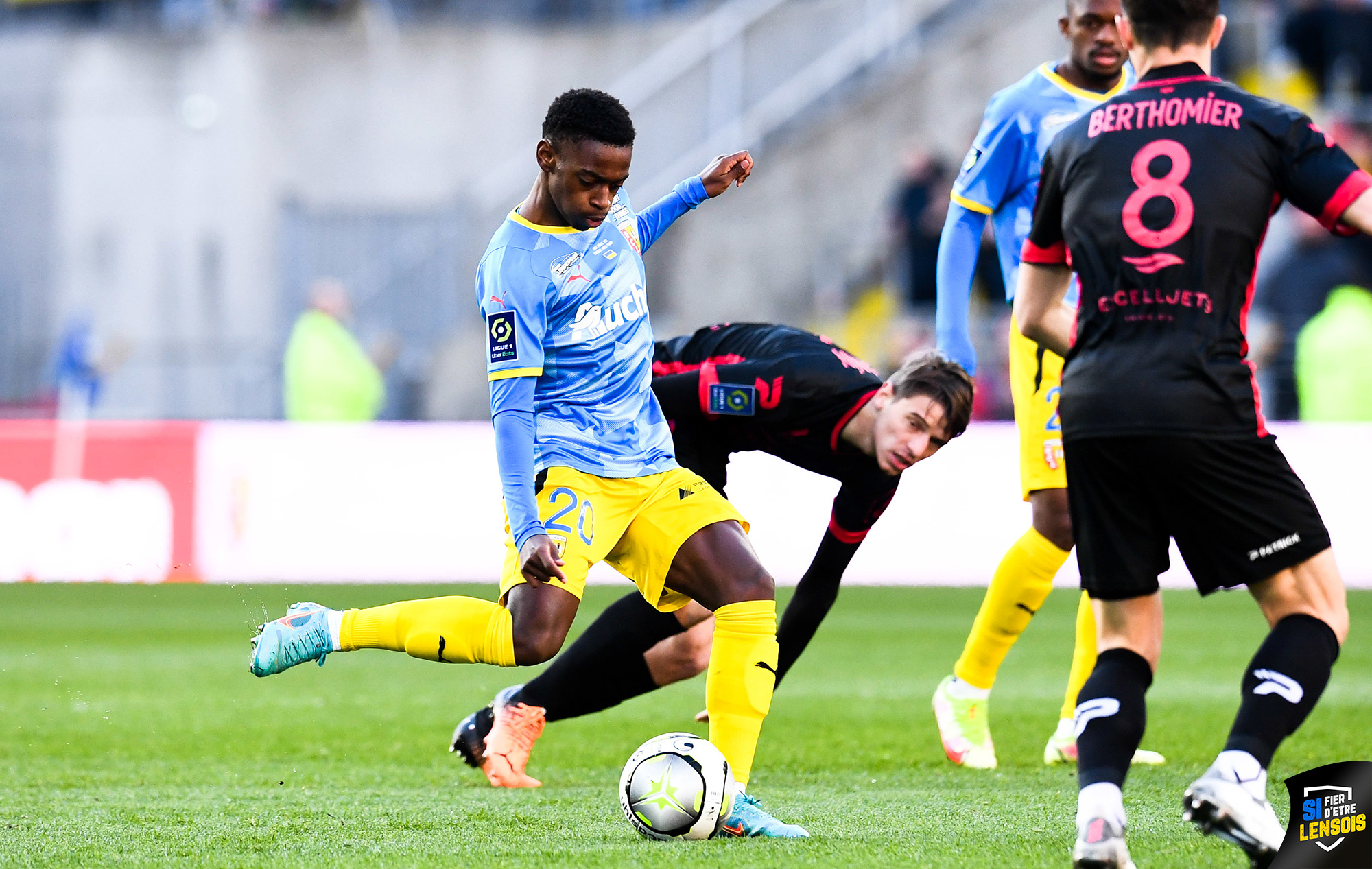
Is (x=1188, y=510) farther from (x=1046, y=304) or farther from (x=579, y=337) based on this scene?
(x=579, y=337)

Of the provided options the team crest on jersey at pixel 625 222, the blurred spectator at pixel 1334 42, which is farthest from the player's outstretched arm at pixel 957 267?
the blurred spectator at pixel 1334 42

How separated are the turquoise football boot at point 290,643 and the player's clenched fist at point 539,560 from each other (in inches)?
27.6

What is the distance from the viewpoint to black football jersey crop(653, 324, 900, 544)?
542 centimetres

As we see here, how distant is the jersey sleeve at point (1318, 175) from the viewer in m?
3.51

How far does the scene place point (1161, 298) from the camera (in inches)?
142

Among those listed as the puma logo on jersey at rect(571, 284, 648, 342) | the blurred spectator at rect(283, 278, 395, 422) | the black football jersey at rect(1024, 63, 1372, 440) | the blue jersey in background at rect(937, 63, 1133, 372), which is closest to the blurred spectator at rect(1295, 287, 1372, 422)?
the blue jersey in background at rect(937, 63, 1133, 372)

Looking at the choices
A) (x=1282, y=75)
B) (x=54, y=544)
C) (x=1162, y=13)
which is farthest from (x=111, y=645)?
(x=1282, y=75)

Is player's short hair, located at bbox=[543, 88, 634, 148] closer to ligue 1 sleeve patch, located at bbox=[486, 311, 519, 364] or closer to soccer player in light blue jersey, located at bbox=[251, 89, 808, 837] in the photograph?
soccer player in light blue jersey, located at bbox=[251, 89, 808, 837]

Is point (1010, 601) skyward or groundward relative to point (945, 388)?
groundward

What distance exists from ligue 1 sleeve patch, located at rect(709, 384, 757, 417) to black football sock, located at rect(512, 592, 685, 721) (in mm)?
710

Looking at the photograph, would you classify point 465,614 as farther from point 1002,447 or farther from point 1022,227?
point 1002,447

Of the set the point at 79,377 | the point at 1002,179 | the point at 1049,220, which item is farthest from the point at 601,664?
the point at 79,377

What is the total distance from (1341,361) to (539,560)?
9850 mm

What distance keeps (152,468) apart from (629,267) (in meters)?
9.37
